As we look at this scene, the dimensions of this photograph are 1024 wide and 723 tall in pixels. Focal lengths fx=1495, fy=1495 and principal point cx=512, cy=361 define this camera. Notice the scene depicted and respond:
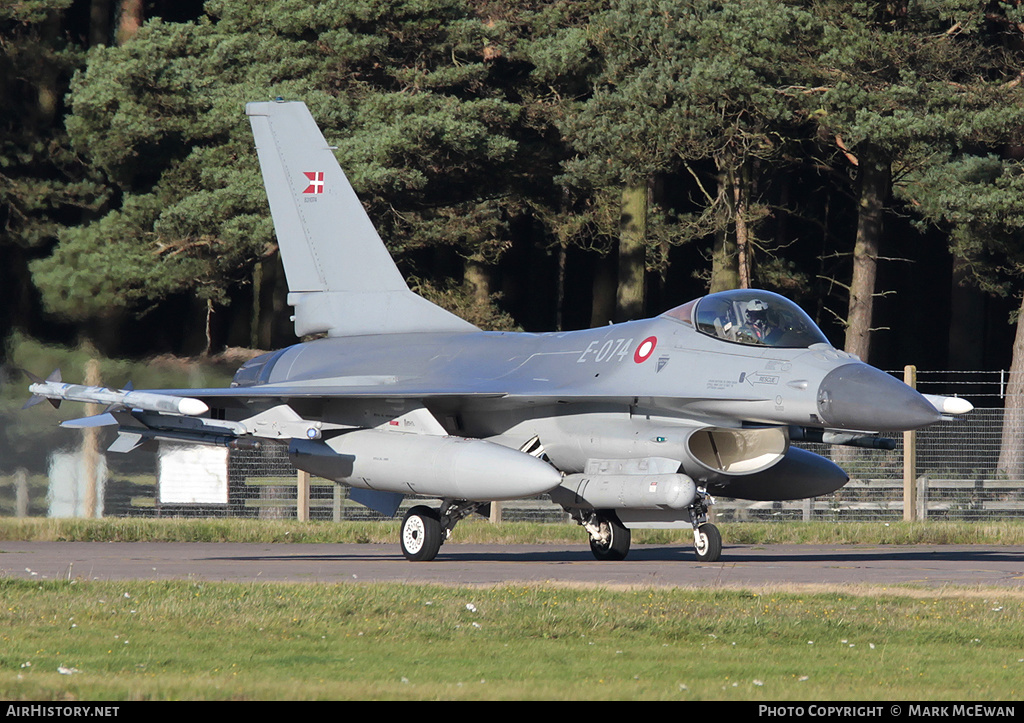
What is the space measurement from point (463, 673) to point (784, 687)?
5.13 feet

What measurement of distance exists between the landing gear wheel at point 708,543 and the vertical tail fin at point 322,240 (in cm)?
513

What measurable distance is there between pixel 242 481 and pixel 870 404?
1217cm

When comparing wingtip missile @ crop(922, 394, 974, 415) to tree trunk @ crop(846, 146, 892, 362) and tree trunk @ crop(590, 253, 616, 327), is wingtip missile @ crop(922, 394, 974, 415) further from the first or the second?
tree trunk @ crop(590, 253, 616, 327)

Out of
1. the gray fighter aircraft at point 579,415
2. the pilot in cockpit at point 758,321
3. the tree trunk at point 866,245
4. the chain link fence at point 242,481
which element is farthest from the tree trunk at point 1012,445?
the pilot in cockpit at point 758,321

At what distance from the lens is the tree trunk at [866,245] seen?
28.0 meters

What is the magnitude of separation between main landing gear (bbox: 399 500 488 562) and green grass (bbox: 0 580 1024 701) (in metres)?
4.35

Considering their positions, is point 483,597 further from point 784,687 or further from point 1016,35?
point 1016,35

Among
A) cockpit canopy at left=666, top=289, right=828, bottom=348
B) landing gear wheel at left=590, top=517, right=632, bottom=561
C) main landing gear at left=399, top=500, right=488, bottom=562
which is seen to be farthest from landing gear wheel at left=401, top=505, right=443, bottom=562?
cockpit canopy at left=666, top=289, right=828, bottom=348

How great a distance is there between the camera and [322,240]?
1888 centimetres

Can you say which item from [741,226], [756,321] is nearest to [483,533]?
[756,321]

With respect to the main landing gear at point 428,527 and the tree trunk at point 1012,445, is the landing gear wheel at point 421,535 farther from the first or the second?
the tree trunk at point 1012,445

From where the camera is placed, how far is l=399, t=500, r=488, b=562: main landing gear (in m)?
15.6
